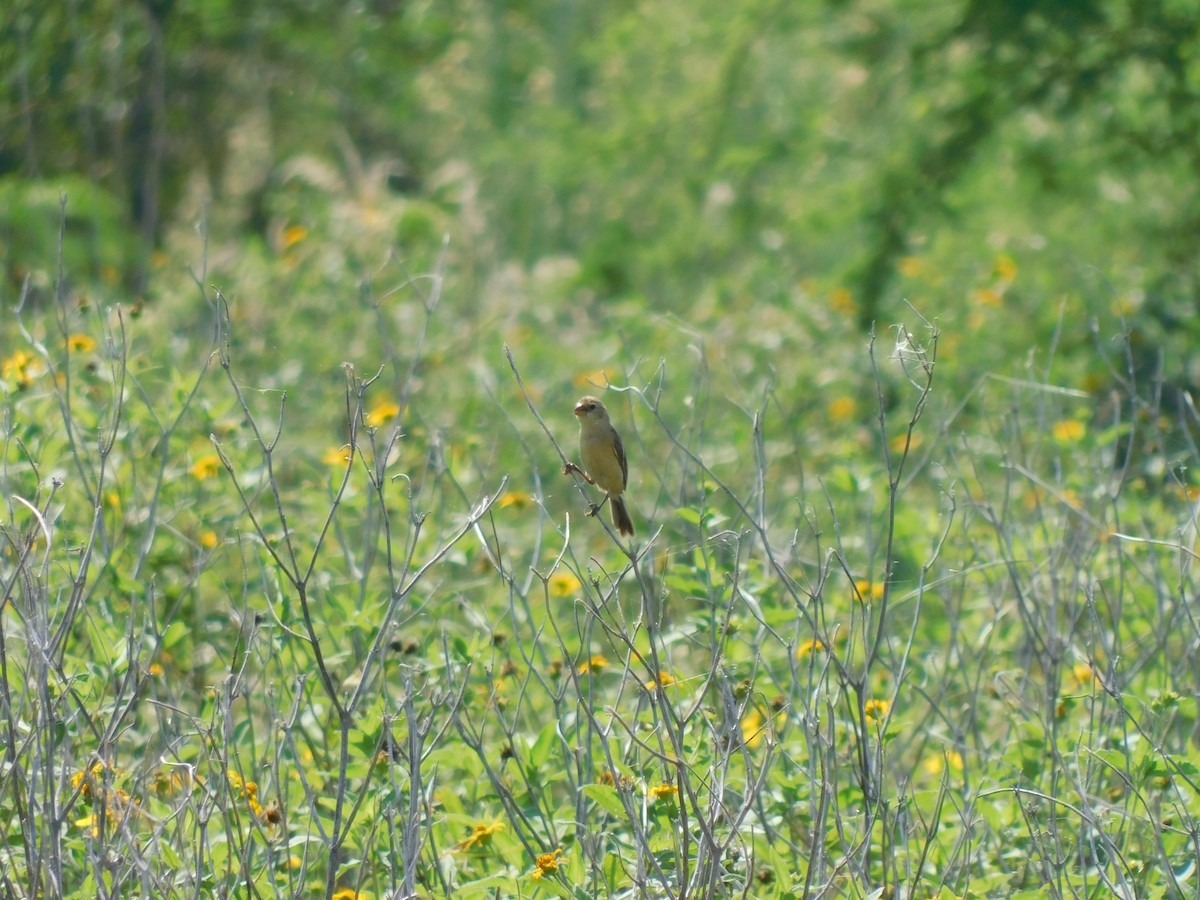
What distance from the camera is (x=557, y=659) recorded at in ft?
13.5

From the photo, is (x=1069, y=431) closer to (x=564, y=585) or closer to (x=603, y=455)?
(x=603, y=455)

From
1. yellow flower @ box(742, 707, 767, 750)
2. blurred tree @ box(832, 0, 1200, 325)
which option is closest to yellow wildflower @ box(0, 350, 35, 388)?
yellow flower @ box(742, 707, 767, 750)

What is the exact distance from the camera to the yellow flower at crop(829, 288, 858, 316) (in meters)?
8.72

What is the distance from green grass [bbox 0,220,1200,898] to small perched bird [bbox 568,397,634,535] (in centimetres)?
29

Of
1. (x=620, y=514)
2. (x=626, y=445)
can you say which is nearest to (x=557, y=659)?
(x=620, y=514)

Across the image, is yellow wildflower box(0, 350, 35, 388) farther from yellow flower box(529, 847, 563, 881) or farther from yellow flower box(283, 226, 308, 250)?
yellow flower box(283, 226, 308, 250)

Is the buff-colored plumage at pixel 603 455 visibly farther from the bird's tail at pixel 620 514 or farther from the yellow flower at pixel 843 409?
the yellow flower at pixel 843 409

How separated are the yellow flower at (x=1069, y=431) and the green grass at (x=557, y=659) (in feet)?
0.14

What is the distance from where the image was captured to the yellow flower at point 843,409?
7.66m

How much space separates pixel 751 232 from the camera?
1077cm

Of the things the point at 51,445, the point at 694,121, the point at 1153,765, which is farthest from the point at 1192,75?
the point at 51,445

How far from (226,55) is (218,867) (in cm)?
987

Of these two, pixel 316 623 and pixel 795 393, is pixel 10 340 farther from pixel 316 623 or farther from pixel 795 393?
pixel 795 393

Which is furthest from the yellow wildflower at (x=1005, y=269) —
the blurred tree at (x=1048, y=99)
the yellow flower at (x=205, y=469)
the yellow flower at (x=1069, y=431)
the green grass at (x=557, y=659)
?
the yellow flower at (x=205, y=469)
